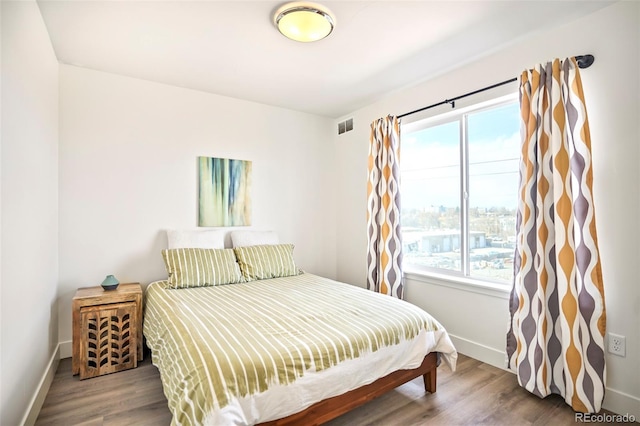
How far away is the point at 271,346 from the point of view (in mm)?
1571

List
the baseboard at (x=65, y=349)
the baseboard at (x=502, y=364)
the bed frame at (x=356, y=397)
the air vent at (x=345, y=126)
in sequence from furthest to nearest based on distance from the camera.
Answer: the air vent at (x=345, y=126) < the baseboard at (x=65, y=349) < the baseboard at (x=502, y=364) < the bed frame at (x=356, y=397)

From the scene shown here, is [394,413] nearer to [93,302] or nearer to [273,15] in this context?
[93,302]

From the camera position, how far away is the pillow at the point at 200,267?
2.71 m

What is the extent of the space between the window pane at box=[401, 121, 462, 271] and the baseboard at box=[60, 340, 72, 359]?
10.7 ft

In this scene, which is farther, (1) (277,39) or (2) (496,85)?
(2) (496,85)

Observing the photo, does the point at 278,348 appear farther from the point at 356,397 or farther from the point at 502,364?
the point at 502,364

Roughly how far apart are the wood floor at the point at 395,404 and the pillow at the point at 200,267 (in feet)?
2.45

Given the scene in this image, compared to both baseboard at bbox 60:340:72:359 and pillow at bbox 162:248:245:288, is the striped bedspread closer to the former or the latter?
pillow at bbox 162:248:245:288

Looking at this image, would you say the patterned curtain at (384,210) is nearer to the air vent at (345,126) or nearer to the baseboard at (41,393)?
the air vent at (345,126)

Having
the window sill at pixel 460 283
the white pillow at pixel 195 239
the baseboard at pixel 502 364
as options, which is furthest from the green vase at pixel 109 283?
the baseboard at pixel 502 364

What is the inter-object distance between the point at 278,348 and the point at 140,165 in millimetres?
2381

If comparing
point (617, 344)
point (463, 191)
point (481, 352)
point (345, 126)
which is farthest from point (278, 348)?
point (345, 126)

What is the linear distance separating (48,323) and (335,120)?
11.9ft

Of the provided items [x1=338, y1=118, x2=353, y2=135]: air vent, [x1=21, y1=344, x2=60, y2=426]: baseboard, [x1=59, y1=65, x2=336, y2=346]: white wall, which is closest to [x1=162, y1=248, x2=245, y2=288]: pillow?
[x1=59, y1=65, x2=336, y2=346]: white wall
